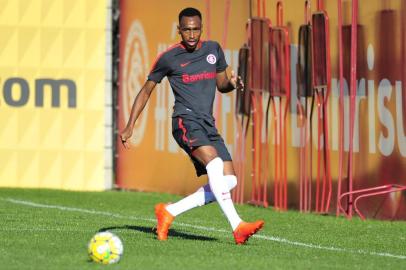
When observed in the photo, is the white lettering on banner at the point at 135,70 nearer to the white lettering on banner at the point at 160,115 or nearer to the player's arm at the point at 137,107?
the white lettering on banner at the point at 160,115

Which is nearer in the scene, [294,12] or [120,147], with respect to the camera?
[294,12]

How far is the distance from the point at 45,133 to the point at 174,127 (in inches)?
342

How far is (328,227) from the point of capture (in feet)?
41.0

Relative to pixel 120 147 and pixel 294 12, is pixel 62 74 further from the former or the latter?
pixel 294 12

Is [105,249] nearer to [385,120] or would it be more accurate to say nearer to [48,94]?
[385,120]

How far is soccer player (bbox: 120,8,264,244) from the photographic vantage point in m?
10.1

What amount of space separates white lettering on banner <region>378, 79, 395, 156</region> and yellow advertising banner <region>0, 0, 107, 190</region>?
6416 millimetres

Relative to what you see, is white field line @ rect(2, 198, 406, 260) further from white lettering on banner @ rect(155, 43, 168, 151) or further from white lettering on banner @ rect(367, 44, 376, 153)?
white lettering on banner @ rect(155, 43, 168, 151)

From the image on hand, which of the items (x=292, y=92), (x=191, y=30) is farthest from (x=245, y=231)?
(x=292, y=92)

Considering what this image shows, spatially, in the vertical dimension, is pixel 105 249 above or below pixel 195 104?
below

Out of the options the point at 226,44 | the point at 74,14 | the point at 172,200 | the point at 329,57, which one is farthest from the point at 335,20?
the point at 74,14

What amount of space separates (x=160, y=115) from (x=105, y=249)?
9.85 m

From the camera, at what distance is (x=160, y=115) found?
59.7 ft

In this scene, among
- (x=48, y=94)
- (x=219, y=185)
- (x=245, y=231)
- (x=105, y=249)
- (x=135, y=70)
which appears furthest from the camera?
(x=135, y=70)
